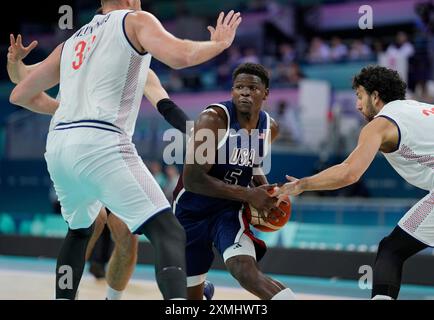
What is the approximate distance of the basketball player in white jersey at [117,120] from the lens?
12.2ft

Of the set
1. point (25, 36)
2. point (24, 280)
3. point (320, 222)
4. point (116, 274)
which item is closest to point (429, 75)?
point (320, 222)

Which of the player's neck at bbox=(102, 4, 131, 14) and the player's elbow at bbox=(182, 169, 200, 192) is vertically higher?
the player's neck at bbox=(102, 4, 131, 14)

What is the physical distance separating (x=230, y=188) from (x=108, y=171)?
3.59 feet

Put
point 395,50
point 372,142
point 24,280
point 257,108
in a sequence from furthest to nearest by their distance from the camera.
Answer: point 395,50 < point 24,280 < point 257,108 < point 372,142

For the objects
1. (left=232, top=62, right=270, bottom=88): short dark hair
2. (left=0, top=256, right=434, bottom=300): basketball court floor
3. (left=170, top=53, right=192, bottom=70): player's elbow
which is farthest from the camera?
(left=0, top=256, right=434, bottom=300): basketball court floor

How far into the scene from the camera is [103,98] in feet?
13.0

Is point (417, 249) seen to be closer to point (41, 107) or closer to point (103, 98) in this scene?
point (103, 98)

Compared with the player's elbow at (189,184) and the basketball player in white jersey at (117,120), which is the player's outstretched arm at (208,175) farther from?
the basketball player in white jersey at (117,120)

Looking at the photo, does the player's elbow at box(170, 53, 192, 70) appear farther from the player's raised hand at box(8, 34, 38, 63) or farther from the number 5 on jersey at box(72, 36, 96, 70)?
the player's raised hand at box(8, 34, 38, 63)

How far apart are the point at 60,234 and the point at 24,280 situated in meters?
4.04

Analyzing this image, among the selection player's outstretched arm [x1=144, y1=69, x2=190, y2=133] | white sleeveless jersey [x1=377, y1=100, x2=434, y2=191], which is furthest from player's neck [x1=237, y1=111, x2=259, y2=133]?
white sleeveless jersey [x1=377, y1=100, x2=434, y2=191]

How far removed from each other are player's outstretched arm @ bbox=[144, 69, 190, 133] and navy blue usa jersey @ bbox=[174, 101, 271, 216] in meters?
0.26

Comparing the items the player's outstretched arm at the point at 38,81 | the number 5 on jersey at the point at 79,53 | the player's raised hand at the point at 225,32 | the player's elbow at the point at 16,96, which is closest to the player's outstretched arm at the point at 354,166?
the player's raised hand at the point at 225,32

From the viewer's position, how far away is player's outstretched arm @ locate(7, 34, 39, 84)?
481cm
